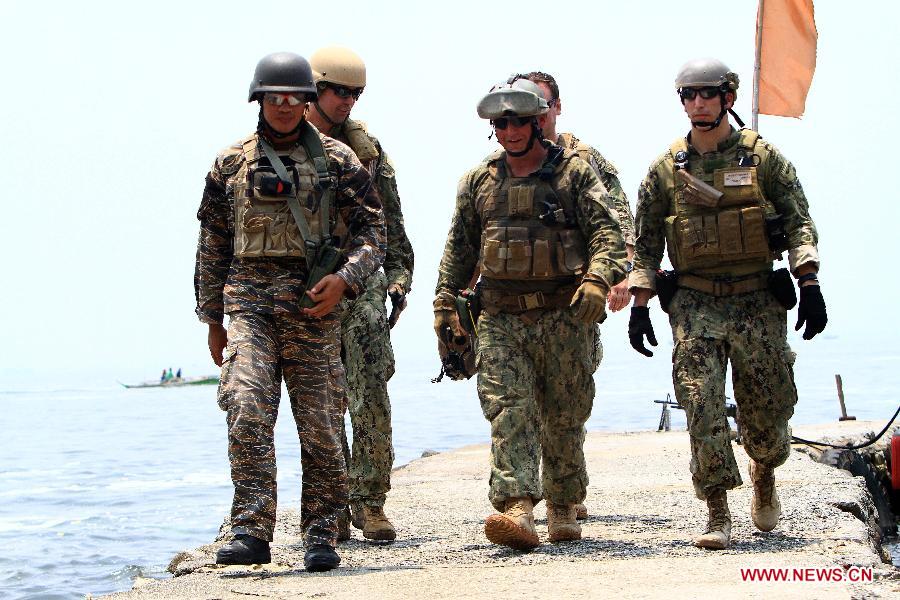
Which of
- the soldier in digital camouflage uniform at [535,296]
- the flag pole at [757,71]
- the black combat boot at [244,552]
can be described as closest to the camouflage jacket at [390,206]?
the soldier in digital camouflage uniform at [535,296]

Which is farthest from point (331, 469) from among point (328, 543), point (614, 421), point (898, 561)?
point (614, 421)

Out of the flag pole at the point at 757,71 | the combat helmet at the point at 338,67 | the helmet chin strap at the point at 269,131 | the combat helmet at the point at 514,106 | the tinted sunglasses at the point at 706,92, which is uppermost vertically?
the flag pole at the point at 757,71

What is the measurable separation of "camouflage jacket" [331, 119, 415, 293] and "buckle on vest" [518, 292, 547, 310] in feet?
3.48

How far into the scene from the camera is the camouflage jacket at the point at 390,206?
8109 mm

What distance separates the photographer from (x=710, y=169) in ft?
24.7

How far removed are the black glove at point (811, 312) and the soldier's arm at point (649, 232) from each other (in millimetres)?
797

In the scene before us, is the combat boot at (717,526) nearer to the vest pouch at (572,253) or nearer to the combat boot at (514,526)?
the combat boot at (514,526)

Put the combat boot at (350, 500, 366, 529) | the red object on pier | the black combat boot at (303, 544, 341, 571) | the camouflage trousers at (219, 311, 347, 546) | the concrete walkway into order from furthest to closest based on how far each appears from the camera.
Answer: the red object on pier → the combat boot at (350, 500, 366, 529) → the black combat boot at (303, 544, 341, 571) → the camouflage trousers at (219, 311, 347, 546) → the concrete walkway

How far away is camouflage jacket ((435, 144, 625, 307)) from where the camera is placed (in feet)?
23.4

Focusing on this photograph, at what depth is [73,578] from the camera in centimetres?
1209

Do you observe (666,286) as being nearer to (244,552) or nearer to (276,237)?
(276,237)

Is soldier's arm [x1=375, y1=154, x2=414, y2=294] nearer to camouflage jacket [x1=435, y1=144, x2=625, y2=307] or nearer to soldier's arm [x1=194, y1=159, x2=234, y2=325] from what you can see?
camouflage jacket [x1=435, y1=144, x2=625, y2=307]

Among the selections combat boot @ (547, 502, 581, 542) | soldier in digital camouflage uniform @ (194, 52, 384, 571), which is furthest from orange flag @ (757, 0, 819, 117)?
soldier in digital camouflage uniform @ (194, 52, 384, 571)

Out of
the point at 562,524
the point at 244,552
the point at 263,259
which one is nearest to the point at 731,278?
the point at 562,524
